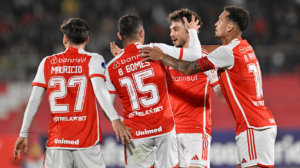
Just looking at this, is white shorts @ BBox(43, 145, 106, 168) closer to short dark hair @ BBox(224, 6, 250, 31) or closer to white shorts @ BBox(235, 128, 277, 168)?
white shorts @ BBox(235, 128, 277, 168)

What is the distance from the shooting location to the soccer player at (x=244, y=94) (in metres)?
3.98

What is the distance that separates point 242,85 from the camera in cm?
411

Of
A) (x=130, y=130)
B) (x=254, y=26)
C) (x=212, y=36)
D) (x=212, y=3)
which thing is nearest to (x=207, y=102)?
(x=130, y=130)

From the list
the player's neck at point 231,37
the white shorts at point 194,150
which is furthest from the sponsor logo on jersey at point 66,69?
the player's neck at point 231,37

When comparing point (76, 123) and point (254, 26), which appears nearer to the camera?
point (76, 123)

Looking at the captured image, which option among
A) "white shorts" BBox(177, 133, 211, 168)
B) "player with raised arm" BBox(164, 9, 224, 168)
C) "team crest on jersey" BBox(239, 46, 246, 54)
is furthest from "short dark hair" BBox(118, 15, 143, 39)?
"white shorts" BBox(177, 133, 211, 168)

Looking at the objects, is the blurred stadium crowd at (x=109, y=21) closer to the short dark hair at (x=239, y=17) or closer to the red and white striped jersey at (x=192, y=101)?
the red and white striped jersey at (x=192, y=101)

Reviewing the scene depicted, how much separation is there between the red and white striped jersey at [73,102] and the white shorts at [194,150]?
132 centimetres

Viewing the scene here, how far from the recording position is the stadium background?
26.8ft

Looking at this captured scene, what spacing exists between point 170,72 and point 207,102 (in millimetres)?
738

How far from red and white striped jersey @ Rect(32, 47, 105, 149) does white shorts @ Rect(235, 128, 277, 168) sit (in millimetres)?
1885

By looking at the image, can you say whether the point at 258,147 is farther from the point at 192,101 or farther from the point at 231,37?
the point at 231,37

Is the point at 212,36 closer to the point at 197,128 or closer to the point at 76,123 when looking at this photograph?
the point at 197,128

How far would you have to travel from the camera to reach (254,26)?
526 inches
